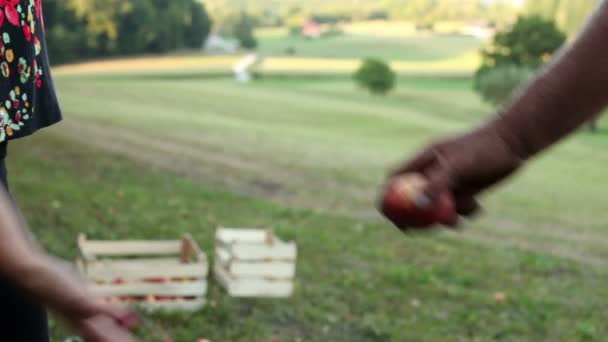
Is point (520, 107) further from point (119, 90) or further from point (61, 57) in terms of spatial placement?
point (119, 90)

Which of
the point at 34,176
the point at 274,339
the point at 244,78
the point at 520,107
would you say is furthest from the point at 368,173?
the point at 520,107

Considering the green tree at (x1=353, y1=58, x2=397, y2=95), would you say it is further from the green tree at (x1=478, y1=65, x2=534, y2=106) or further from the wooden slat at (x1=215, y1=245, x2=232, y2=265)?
the wooden slat at (x1=215, y1=245, x2=232, y2=265)

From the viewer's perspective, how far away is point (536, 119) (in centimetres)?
115

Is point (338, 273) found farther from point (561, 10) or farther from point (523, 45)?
point (561, 10)

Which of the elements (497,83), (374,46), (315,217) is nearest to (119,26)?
(374,46)

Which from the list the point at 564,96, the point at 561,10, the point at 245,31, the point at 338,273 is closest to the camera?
the point at 564,96

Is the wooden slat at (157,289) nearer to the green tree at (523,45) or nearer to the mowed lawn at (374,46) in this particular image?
the mowed lawn at (374,46)

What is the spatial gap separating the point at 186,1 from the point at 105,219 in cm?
1180

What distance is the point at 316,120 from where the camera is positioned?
65.1ft

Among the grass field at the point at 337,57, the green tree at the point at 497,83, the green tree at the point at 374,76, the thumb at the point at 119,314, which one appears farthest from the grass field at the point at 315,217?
the green tree at the point at 374,76

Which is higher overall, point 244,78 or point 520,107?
point 520,107

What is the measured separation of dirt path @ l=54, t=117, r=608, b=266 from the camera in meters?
8.55

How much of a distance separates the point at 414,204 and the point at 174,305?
3603 millimetres

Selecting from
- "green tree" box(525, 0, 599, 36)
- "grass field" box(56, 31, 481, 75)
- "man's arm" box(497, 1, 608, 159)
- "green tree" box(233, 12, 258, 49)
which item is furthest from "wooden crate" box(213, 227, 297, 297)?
"green tree" box(525, 0, 599, 36)
